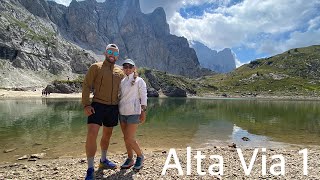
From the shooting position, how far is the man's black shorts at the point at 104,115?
1077 cm

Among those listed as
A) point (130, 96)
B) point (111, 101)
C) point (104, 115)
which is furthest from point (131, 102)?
point (104, 115)

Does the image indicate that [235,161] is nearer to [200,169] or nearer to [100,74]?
[200,169]

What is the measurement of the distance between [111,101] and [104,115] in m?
0.59

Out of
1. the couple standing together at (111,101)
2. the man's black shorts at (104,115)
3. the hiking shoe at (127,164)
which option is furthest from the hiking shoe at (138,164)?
the man's black shorts at (104,115)

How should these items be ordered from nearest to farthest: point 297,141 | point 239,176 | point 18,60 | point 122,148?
point 239,176
point 122,148
point 297,141
point 18,60

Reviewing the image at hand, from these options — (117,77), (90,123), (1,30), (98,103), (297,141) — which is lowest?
(297,141)

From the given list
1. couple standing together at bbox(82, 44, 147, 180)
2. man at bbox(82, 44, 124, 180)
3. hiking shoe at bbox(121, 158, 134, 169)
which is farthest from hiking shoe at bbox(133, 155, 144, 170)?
man at bbox(82, 44, 124, 180)

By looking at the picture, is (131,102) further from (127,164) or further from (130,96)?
(127,164)

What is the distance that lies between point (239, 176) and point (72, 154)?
11.9 meters

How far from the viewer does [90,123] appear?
35.2 ft

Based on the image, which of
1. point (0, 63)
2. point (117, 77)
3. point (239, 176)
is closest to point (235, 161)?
point (239, 176)

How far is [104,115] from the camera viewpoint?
36.3 ft

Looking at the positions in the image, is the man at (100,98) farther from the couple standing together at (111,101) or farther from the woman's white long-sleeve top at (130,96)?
the woman's white long-sleeve top at (130,96)

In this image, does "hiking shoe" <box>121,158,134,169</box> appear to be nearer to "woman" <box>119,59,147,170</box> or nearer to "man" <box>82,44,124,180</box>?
"woman" <box>119,59,147,170</box>
